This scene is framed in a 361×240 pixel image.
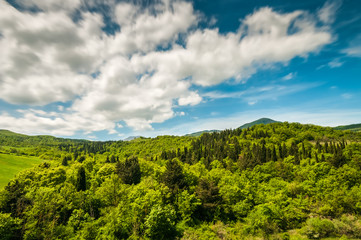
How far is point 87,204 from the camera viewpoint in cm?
3944

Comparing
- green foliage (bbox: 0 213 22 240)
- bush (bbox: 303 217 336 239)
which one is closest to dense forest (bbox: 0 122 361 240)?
bush (bbox: 303 217 336 239)

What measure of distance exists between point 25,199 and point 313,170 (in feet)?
294

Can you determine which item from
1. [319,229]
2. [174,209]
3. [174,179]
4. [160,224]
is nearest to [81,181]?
[174,179]

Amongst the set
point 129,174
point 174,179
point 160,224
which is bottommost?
point 160,224

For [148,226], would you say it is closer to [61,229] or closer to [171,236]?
[171,236]

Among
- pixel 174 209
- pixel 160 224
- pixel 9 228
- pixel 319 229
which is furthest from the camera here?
pixel 174 209

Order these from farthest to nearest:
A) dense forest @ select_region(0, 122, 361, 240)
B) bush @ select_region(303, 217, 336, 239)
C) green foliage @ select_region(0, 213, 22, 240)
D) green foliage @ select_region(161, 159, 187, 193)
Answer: green foliage @ select_region(161, 159, 187, 193), bush @ select_region(303, 217, 336, 239), dense forest @ select_region(0, 122, 361, 240), green foliage @ select_region(0, 213, 22, 240)

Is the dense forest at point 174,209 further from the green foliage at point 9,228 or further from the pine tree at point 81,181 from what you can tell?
the pine tree at point 81,181

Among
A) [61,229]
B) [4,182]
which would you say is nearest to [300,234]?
[61,229]

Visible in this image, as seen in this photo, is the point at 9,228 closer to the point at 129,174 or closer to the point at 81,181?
the point at 81,181

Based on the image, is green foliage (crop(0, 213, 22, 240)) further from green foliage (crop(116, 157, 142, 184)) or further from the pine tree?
green foliage (crop(116, 157, 142, 184))

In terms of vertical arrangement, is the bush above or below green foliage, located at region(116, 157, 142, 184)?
below

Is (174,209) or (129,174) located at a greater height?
(129,174)

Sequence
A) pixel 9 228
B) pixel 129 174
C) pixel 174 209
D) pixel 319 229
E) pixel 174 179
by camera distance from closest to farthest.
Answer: pixel 9 228
pixel 319 229
pixel 174 209
pixel 174 179
pixel 129 174
